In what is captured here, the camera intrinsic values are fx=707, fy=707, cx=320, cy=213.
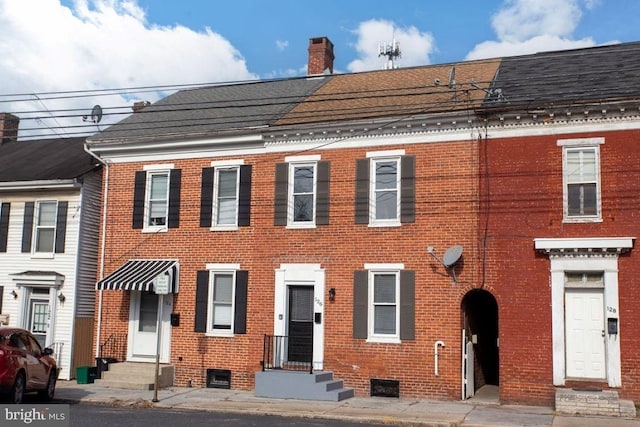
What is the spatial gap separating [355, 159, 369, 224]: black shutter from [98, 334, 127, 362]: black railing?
7.99m

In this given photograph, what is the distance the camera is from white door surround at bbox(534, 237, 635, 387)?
51.2 ft

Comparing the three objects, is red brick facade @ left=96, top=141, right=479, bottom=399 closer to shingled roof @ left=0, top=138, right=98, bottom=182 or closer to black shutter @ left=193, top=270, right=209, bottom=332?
black shutter @ left=193, top=270, right=209, bottom=332

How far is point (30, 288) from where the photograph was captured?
22.1 m

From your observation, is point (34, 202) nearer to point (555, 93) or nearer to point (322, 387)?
point (322, 387)

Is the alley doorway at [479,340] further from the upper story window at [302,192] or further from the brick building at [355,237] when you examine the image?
the upper story window at [302,192]

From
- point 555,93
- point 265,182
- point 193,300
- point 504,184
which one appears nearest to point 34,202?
point 193,300

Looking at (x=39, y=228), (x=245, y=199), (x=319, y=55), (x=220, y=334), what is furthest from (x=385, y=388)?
(x=319, y=55)

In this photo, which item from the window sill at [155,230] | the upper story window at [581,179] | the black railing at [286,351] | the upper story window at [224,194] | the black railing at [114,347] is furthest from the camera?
the window sill at [155,230]

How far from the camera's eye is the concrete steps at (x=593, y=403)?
14.6m

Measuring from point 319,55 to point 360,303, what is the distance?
10.4 metres

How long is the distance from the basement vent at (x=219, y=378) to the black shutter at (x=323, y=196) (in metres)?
4.92

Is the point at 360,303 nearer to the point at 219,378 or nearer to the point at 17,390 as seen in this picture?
the point at 219,378

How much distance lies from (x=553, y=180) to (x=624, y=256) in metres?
2.34

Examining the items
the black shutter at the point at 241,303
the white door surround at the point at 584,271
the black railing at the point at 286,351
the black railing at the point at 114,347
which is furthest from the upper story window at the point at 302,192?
the black railing at the point at 114,347
